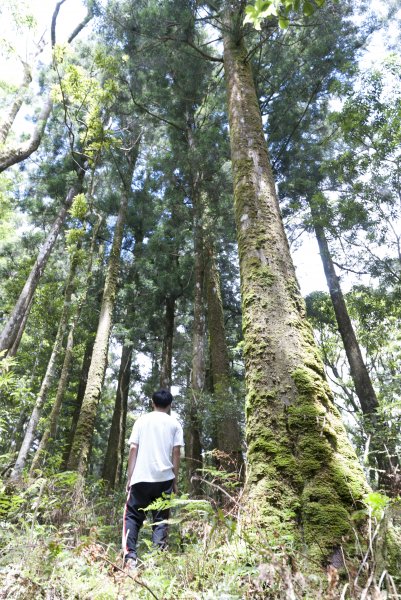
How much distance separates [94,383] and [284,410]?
701 cm

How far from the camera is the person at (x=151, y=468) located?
10.9ft

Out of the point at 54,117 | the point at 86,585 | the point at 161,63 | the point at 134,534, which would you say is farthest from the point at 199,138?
the point at 86,585

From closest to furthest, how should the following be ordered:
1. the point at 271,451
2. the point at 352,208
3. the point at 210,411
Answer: the point at 271,451, the point at 210,411, the point at 352,208

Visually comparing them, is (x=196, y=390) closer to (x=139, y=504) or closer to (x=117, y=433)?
(x=139, y=504)

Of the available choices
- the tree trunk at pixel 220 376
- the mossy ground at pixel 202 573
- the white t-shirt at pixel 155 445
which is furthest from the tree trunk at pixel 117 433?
the mossy ground at pixel 202 573

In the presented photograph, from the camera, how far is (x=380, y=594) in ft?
3.76

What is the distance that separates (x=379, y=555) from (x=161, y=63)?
43.4ft

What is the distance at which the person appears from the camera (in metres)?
3.32

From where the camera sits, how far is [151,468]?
11.4ft

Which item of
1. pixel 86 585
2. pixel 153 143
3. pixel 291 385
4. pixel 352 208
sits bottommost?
pixel 86 585

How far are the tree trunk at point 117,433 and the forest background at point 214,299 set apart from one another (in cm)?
9

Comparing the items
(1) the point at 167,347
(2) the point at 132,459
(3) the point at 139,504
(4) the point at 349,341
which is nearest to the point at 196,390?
(2) the point at 132,459

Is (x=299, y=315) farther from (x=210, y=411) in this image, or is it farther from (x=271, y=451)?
(x=210, y=411)

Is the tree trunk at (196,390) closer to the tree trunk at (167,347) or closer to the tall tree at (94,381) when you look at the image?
the tall tree at (94,381)
